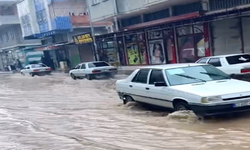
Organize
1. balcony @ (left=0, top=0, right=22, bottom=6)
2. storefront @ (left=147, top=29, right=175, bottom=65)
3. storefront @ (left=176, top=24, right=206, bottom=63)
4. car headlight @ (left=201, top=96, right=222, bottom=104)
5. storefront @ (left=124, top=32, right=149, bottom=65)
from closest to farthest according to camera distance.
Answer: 1. car headlight @ (left=201, top=96, right=222, bottom=104)
2. storefront @ (left=176, top=24, right=206, bottom=63)
3. storefront @ (left=147, top=29, right=175, bottom=65)
4. storefront @ (left=124, top=32, right=149, bottom=65)
5. balcony @ (left=0, top=0, right=22, bottom=6)

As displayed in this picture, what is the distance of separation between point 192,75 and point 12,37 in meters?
44.0

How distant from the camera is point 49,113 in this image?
10180 mm

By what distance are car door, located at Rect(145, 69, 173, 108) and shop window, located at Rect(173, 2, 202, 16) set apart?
11638 millimetres

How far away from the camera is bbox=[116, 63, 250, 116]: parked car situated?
255 inches

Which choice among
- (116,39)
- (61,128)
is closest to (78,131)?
(61,128)

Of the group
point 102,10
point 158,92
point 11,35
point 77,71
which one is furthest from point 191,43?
point 11,35

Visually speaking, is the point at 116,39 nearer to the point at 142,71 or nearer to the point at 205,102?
the point at 142,71

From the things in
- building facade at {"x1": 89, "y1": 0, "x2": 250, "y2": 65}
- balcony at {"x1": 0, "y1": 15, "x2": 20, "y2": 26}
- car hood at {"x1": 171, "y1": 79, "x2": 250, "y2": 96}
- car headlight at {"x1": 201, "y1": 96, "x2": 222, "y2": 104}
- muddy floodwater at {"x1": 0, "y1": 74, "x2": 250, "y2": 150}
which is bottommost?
muddy floodwater at {"x1": 0, "y1": 74, "x2": 250, "y2": 150}

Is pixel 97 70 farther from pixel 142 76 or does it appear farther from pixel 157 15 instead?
pixel 142 76

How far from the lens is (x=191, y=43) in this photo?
20422 mm

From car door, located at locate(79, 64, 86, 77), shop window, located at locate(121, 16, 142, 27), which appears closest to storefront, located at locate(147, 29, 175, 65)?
shop window, located at locate(121, 16, 142, 27)

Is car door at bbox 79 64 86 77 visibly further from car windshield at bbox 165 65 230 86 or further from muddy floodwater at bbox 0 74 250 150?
car windshield at bbox 165 65 230 86

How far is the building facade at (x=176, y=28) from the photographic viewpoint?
55.6 feet

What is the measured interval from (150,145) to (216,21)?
1425 centimetres
